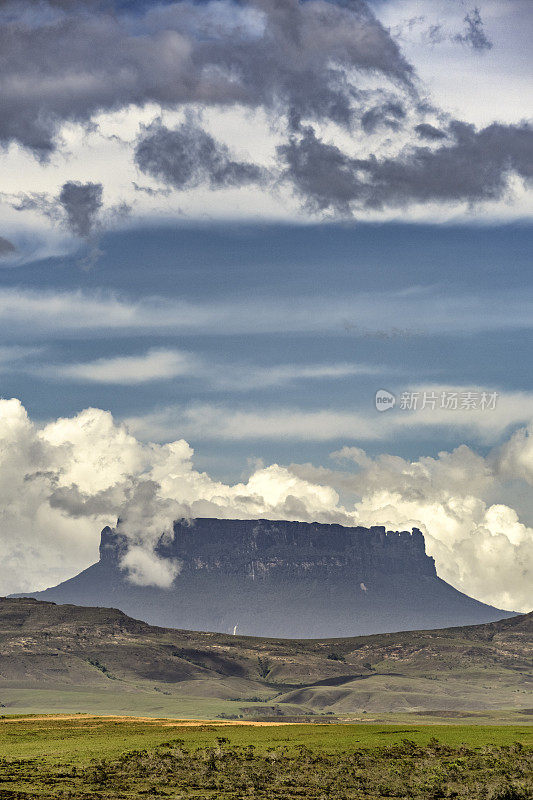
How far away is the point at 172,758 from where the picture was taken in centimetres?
10200

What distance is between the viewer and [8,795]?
78.2 m

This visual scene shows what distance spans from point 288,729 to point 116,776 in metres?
55.3

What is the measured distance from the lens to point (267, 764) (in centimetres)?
9906

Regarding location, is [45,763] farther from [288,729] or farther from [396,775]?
[288,729]

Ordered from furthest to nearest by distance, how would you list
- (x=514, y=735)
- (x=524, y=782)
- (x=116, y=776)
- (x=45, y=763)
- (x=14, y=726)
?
(x=14, y=726)
(x=514, y=735)
(x=45, y=763)
(x=116, y=776)
(x=524, y=782)

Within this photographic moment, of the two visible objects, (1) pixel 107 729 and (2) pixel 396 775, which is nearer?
(2) pixel 396 775

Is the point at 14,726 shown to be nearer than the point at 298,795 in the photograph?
No

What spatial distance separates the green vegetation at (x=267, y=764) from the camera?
83688 millimetres

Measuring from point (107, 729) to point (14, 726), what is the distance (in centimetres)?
1746

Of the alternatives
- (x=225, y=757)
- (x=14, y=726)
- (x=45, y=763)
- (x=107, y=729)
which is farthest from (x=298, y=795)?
(x=14, y=726)

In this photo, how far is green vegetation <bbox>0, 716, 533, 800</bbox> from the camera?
275 ft

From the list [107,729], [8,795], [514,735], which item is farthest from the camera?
[107,729]

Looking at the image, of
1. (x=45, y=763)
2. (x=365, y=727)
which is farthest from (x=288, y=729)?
(x=45, y=763)

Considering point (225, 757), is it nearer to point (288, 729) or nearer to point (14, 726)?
point (288, 729)
